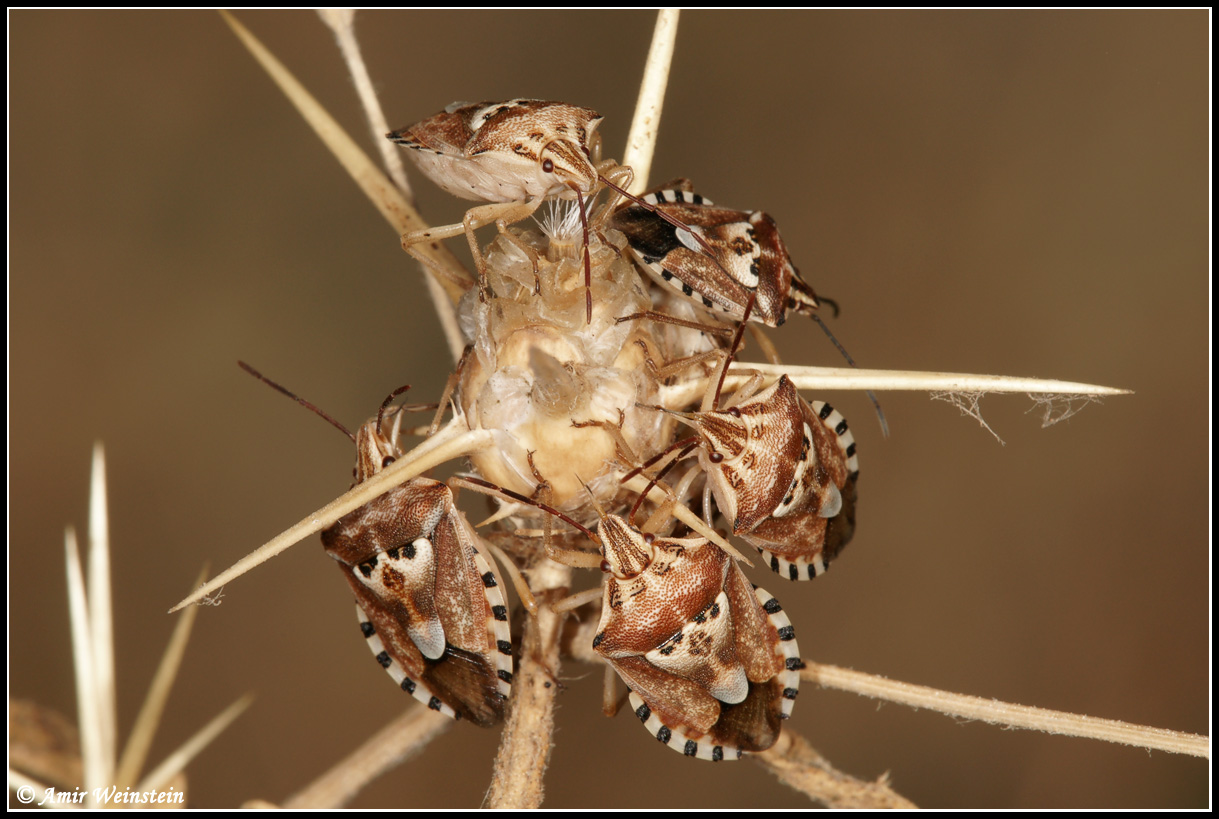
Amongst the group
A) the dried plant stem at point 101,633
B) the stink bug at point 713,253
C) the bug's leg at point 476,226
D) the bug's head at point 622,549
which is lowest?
the dried plant stem at point 101,633

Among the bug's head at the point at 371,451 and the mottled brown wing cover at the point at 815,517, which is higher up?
the bug's head at the point at 371,451

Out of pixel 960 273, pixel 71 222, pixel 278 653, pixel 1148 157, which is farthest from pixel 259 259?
pixel 1148 157

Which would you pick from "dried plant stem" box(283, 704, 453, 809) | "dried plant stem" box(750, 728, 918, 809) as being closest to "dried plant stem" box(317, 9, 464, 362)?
"dried plant stem" box(283, 704, 453, 809)

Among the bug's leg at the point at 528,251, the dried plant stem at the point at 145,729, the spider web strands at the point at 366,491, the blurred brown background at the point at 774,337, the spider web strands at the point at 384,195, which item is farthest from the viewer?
the blurred brown background at the point at 774,337

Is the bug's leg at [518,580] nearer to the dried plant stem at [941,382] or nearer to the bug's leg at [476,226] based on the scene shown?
the bug's leg at [476,226]

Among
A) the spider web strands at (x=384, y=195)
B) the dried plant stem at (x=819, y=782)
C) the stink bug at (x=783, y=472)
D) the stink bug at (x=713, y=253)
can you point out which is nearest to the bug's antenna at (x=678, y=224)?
the stink bug at (x=713, y=253)

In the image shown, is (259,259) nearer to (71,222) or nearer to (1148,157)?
(71,222)
